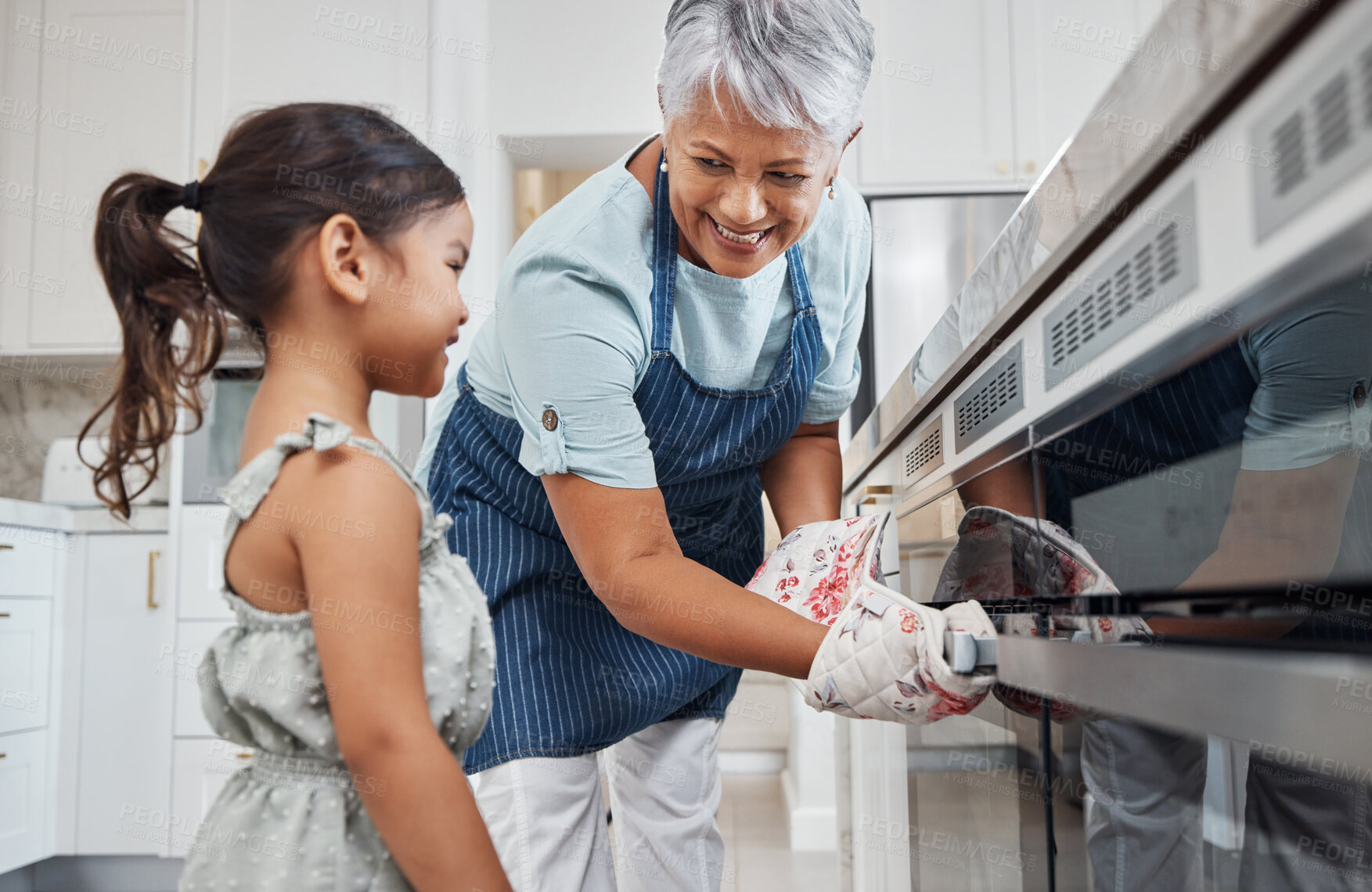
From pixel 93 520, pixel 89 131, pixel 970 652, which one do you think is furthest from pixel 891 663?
pixel 89 131

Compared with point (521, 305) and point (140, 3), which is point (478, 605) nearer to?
point (521, 305)

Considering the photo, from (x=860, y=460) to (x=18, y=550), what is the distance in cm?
221

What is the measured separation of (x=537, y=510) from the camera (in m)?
1.05

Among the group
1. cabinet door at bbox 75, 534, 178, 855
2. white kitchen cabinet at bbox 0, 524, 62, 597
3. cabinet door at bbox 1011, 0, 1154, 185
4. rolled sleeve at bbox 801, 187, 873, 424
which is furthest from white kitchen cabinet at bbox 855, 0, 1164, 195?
white kitchen cabinet at bbox 0, 524, 62, 597

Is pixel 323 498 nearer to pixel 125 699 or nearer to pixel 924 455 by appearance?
pixel 924 455

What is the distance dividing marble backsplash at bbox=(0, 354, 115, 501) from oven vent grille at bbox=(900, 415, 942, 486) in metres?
3.09

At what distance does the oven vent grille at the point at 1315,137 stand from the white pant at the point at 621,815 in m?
0.81

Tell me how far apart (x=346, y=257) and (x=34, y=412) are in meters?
3.27

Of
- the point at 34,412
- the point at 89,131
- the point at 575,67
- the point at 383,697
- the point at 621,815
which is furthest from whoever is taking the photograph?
the point at 34,412

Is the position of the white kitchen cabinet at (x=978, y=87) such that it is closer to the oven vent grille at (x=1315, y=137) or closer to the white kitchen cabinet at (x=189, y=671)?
the white kitchen cabinet at (x=189, y=671)

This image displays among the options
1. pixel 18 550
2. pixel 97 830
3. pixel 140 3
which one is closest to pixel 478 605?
pixel 18 550

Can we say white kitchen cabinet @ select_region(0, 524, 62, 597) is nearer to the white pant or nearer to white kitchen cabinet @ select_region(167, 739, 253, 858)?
white kitchen cabinet @ select_region(167, 739, 253, 858)

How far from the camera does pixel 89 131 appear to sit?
3232 mm

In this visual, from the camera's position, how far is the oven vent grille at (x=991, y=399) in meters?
0.64
